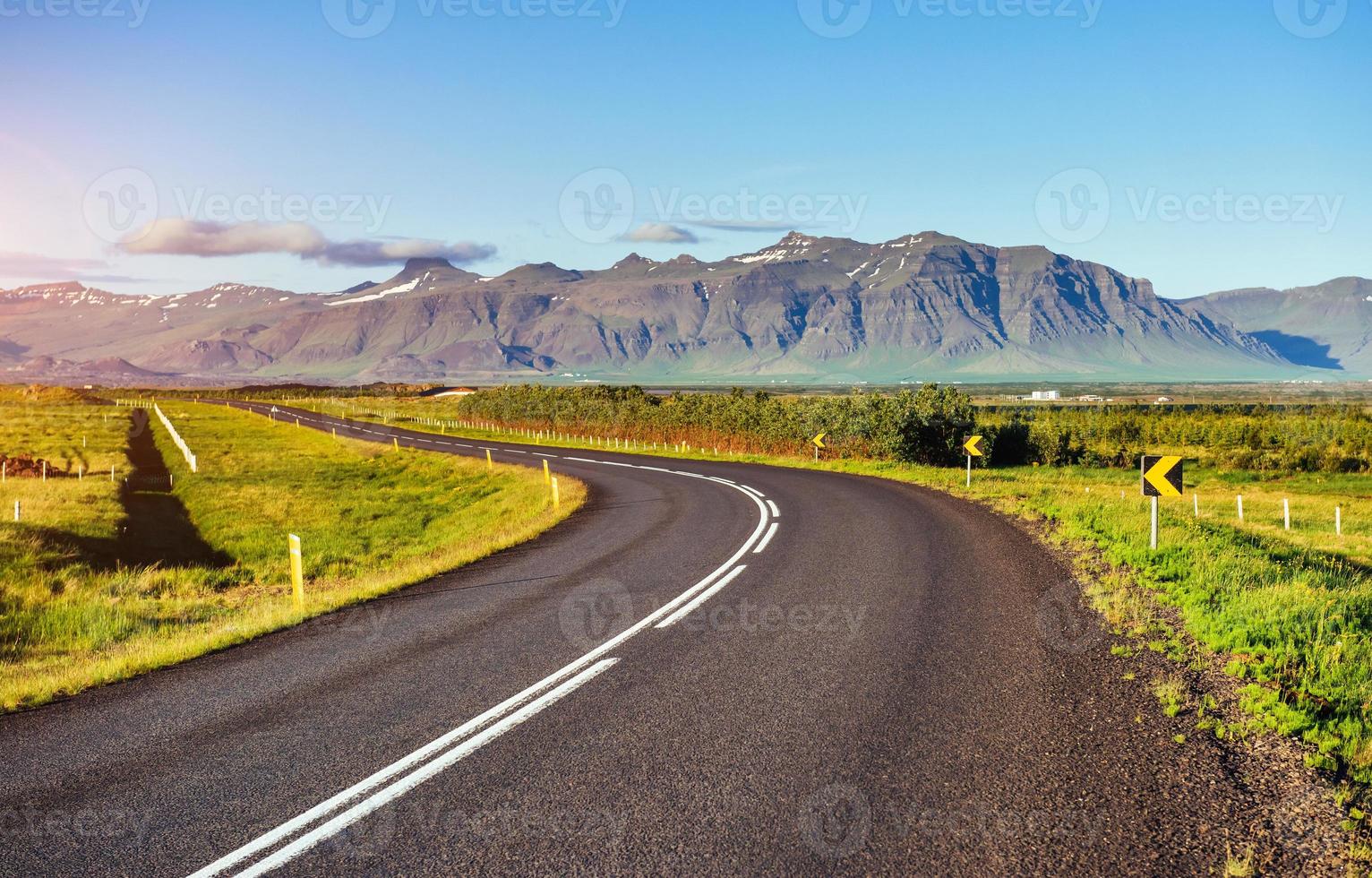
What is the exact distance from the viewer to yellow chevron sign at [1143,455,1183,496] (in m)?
12.3

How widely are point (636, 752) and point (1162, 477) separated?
10.2 metres

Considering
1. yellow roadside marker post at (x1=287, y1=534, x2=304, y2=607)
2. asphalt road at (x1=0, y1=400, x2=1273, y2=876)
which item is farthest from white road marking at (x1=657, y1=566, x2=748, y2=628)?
yellow roadside marker post at (x1=287, y1=534, x2=304, y2=607)

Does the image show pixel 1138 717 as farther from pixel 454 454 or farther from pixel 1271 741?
pixel 454 454

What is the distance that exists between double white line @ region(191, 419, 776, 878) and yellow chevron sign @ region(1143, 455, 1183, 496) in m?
7.98

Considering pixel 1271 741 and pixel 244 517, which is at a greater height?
pixel 1271 741

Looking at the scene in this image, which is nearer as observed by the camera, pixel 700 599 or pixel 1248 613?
pixel 1248 613

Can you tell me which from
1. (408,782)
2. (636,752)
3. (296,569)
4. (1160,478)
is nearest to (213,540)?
(296,569)

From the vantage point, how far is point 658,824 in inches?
178

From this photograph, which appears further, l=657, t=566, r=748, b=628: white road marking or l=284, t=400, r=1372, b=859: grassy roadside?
l=657, t=566, r=748, b=628: white road marking

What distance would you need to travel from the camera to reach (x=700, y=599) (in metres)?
10.1

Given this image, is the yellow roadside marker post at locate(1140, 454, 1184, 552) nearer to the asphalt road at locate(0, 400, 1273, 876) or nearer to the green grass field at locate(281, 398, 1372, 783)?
the green grass field at locate(281, 398, 1372, 783)

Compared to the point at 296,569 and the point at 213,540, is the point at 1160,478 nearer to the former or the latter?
the point at 296,569

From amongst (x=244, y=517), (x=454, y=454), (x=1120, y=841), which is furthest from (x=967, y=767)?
(x=454, y=454)

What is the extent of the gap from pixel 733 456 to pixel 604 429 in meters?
22.6
